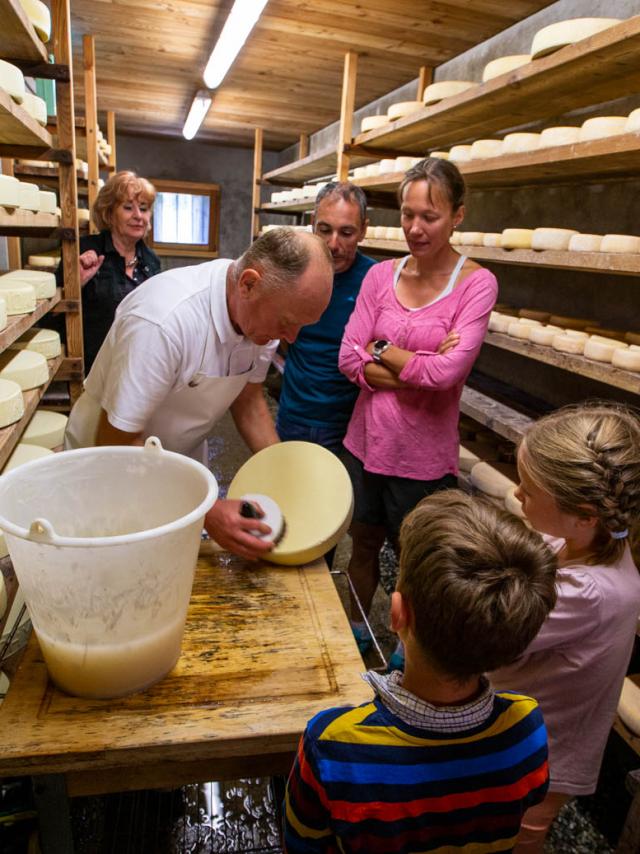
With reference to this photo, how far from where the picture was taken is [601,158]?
1.89 meters

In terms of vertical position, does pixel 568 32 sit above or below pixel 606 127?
above

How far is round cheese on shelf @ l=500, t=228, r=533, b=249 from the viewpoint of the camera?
7.61 feet

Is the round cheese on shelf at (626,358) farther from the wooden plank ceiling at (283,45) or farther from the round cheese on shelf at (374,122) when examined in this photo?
the round cheese on shelf at (374,122)

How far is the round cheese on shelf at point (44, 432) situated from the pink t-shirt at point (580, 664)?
6.26 feet

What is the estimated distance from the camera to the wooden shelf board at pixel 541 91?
5.80 ft

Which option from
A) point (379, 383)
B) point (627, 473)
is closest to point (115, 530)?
point (627, 473)

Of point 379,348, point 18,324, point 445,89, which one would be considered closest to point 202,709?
point 379,348

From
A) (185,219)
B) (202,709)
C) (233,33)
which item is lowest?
(202,709)

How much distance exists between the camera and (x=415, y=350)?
6.40ft

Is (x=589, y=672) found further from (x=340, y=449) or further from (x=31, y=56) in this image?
(x=31, y=56)

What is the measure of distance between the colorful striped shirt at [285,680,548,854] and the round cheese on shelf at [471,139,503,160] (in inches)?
91.1

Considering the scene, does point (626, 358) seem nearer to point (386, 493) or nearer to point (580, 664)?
point (386, 493)

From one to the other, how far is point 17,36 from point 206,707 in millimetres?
2490

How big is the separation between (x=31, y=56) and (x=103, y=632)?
2.68 m
